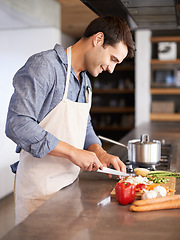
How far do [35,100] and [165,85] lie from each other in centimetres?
453

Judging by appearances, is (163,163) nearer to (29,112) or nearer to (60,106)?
(60,106)

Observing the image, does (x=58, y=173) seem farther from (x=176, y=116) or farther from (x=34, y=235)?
(x=176, y=116)

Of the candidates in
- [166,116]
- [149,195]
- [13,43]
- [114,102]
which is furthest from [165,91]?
[149,195]

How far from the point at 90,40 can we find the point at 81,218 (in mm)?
817

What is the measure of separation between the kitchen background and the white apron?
38cm

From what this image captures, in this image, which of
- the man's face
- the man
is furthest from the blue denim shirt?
the man's face

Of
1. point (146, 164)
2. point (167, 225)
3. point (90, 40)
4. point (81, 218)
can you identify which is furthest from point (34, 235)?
point (146, 164)

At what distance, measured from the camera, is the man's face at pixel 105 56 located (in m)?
1.64

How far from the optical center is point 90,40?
1.66 m

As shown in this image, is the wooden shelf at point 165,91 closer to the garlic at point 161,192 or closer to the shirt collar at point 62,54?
the shirt collar at point 62,54

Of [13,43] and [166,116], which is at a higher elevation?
[13,43]

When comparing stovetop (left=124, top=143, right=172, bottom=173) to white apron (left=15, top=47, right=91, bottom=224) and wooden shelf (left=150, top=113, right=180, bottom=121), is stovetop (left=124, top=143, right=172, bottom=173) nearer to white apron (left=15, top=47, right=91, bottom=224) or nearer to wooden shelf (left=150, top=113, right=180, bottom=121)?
white apron (left=15, top=47, right=91, bottom=224)

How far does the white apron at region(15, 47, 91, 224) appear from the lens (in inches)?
63.6

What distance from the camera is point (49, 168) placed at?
1638mm
